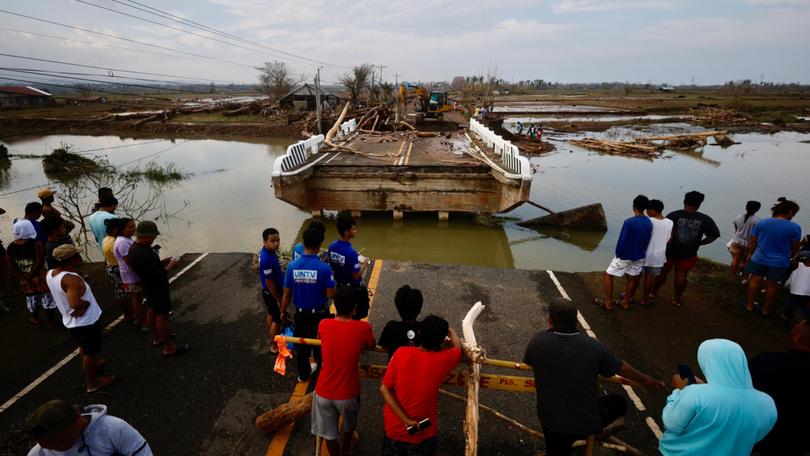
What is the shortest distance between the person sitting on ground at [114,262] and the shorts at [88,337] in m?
1.18

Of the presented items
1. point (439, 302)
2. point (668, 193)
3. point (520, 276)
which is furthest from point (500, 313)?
point (668, 193)

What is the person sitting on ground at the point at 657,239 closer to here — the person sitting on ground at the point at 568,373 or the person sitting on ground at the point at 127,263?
the person sitting on ground at the point at 568,373

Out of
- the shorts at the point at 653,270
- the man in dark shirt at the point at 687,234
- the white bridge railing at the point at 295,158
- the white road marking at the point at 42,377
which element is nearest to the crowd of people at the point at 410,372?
the white road marking at the point at 42,377

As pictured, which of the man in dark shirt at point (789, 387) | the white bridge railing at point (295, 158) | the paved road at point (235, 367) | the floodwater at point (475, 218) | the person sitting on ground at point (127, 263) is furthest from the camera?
the floodwater at point (475, 218)

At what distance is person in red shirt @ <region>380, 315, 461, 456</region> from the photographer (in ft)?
7.75

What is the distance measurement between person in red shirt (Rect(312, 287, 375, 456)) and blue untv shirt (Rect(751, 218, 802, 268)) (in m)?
5.70

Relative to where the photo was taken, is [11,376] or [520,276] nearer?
[11,376]

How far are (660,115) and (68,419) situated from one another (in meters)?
63.0

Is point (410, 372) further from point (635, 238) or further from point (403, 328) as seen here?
point (635, 238)

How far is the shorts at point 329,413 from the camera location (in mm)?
2766

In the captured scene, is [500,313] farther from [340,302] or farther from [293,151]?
[293,151]

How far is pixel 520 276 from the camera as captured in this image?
667cm

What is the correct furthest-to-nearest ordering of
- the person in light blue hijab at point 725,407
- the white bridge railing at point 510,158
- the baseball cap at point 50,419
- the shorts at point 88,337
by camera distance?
the white bridge railing at point 510,158, the shorts at point 88,337, the person in light blue hijab at point 725,407, the baseball cap at point 50,419

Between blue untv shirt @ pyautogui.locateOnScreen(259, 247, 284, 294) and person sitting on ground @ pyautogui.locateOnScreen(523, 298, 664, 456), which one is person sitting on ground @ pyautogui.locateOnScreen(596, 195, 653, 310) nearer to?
person sitting on ground @ pyautogui.locateOnScreen(523, 298, 664, 456)
